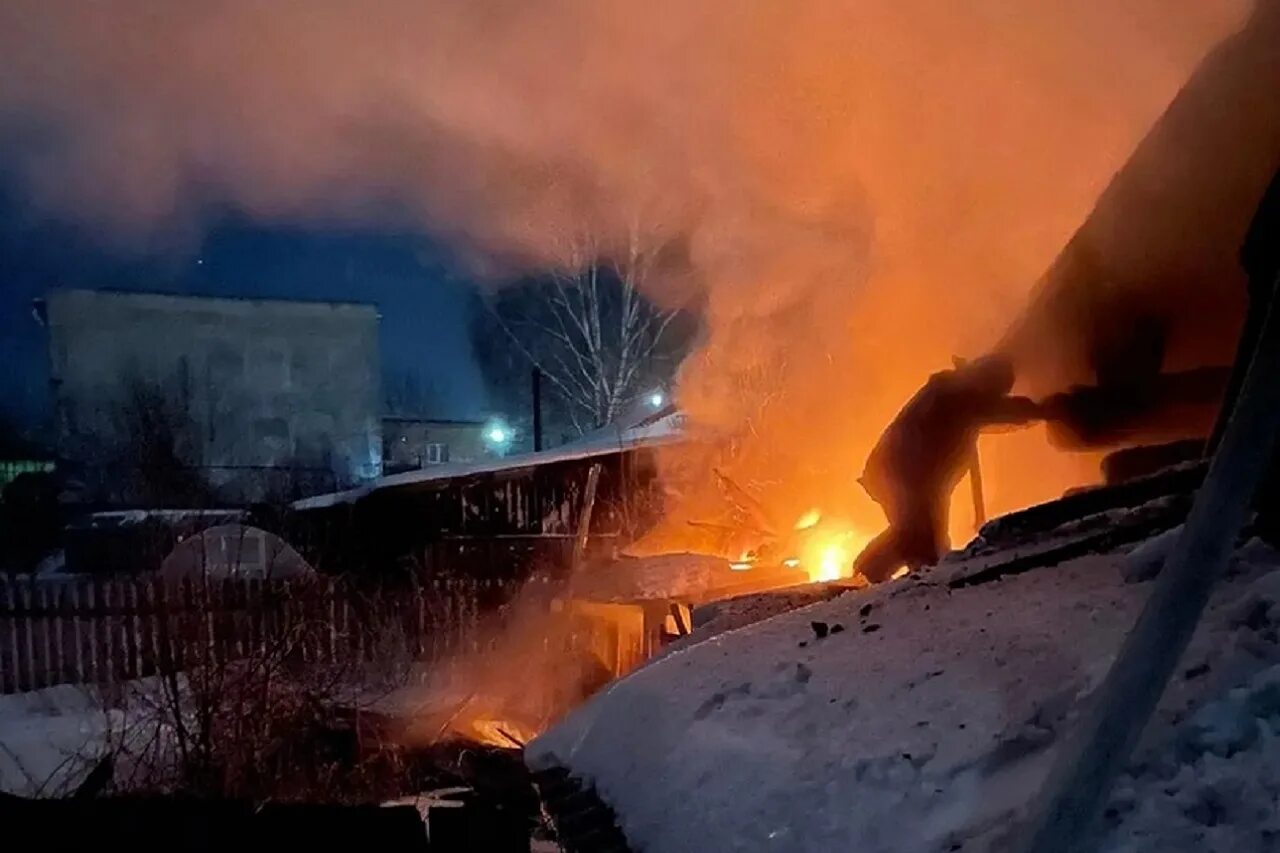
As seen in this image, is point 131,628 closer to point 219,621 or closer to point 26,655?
point 26,655

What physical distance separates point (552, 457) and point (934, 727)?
17.5 metres

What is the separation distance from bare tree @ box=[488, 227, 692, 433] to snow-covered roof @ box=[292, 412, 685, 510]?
4.75 m

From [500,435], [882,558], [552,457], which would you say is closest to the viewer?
[882,558]

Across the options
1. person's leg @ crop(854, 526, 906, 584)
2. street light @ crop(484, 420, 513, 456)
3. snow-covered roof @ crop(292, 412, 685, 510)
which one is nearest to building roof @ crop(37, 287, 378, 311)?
street light @ crop(484, 420, 513, 456)

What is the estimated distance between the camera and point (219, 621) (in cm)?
1176

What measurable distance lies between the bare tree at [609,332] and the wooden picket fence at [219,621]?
11878 mm

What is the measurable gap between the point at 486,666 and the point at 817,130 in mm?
8361

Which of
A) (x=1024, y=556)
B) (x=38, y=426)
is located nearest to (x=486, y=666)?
(x=1024, y=556)

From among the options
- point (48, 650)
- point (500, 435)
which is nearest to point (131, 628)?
point (48, 650)

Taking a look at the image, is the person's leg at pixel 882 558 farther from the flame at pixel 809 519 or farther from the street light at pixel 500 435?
the street light at pixel 500 435

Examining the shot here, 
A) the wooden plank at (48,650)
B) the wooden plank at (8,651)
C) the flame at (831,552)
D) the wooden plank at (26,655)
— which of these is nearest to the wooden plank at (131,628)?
the wooden plank at (48,650)

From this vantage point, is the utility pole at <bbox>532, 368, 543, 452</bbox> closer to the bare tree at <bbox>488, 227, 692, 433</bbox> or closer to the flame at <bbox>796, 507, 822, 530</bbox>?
the bare tree at <bbox>488, 227, 692, 433</bbox>

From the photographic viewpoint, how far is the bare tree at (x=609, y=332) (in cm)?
2691

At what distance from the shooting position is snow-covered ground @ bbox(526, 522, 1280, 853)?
261 cm
